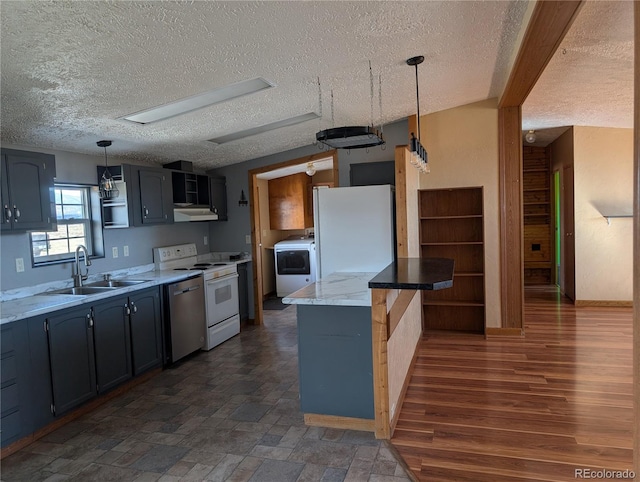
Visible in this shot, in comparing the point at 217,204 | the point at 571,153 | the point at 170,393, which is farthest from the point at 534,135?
the point at 170,393

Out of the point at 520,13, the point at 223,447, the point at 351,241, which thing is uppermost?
the point at 520,13

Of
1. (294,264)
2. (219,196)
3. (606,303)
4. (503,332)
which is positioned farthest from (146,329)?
(606,303)

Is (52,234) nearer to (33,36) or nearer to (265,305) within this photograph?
(33,36)

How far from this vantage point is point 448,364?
4074mm

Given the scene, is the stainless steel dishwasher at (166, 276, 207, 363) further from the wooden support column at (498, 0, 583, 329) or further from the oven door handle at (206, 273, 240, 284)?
the wooden support column at (498, 0, 583, 329)

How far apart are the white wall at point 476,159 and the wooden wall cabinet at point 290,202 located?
2921 millimetres

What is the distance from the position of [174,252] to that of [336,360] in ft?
9.35

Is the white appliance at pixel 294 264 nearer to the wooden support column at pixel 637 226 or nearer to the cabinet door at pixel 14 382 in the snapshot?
the cabinet door at pixel 14 382

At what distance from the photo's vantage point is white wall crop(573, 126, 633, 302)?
5957mm

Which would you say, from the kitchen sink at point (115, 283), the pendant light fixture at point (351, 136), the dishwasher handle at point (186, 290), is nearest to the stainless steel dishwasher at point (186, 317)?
the dishwasher handle at point (186, 290)

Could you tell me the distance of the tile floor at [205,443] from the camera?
2.46m

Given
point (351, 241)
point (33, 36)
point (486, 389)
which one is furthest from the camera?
point (351, 241)

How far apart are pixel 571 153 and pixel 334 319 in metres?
5.13

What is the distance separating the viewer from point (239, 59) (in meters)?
2.46
